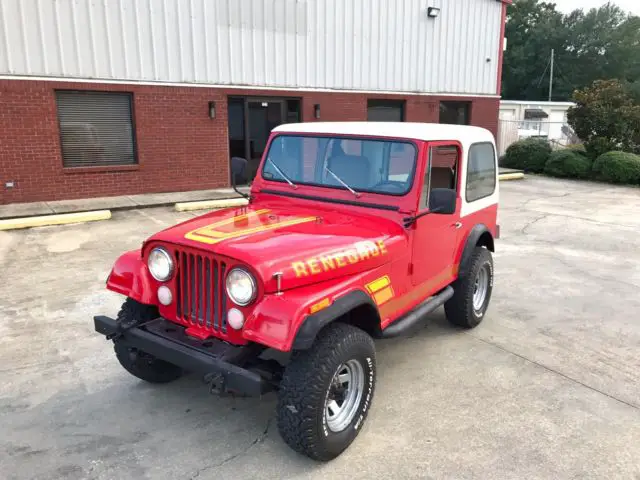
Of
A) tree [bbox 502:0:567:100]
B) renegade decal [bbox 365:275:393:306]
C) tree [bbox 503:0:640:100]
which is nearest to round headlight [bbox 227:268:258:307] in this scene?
renegade decal [bbox 365:275:393:306]

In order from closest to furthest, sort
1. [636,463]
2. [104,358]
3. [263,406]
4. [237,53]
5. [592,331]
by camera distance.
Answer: [636,463]
[263,406]
[104,358]
[592,331]
[237,53]

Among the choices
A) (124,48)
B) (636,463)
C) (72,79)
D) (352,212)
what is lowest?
(636,463)

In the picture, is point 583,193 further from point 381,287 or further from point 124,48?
point 381,287

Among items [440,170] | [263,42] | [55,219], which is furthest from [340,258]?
[263,42]

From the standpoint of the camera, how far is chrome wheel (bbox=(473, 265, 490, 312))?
17.4 ft

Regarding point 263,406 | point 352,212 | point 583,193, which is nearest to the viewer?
point 263,406

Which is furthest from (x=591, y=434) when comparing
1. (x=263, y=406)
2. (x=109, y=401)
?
(x=109, y=401)

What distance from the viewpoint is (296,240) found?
3.38 m

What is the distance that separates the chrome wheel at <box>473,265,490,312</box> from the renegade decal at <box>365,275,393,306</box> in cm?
184

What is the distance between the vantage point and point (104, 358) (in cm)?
450

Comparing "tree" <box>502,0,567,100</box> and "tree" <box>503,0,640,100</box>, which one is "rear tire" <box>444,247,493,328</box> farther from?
"tree" <box>502,0,567,100</box>

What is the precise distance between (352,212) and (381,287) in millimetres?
710

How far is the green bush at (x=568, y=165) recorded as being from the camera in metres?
18.1

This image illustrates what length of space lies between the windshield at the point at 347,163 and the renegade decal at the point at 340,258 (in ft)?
1.95
